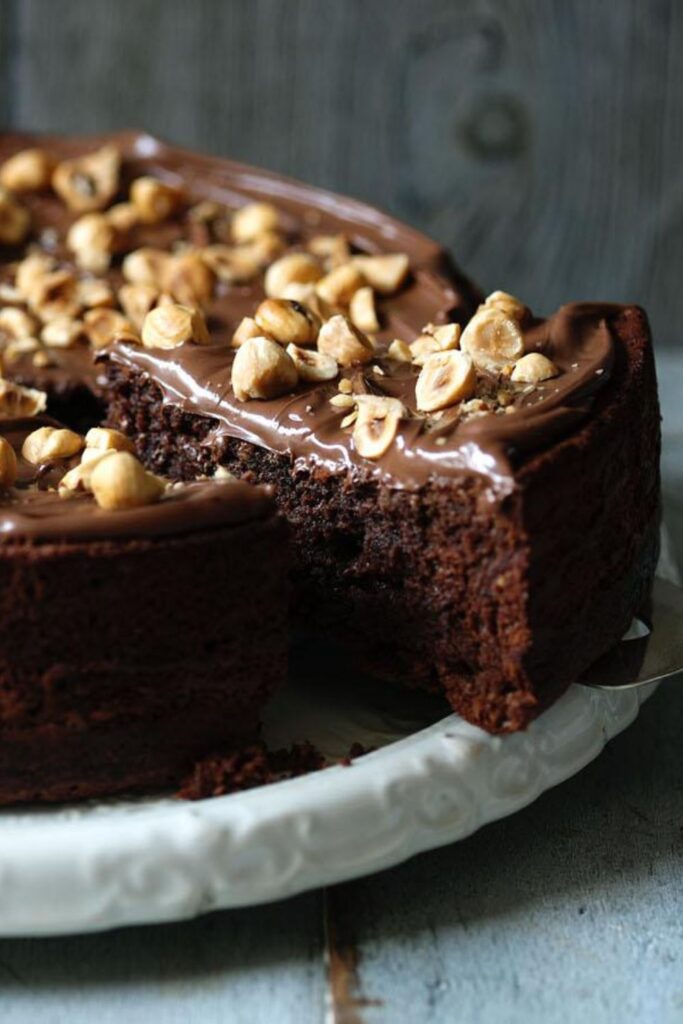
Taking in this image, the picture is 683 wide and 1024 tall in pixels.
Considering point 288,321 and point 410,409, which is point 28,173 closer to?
point 288,321

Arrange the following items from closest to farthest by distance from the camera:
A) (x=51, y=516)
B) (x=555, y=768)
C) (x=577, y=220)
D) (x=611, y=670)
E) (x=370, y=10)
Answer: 1. (x=51, y=516)
2. (x=555, y=768)
3. (x=611, y=670)
4. (x=370, y=10)
5. (x=577, y=220)

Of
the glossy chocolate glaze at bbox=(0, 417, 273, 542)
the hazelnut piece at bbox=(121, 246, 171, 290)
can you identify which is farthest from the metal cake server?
the hazelnut piece at bbox=(121, 246, 171, 290)

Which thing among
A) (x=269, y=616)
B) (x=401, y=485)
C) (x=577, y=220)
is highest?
(x=401, y=485)

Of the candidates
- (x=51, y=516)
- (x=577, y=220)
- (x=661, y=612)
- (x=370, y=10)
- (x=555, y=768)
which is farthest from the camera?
(x=577, y=220)

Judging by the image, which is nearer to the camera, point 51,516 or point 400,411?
point 51,516

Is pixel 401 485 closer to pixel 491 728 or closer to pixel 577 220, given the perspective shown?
pixel 491 728

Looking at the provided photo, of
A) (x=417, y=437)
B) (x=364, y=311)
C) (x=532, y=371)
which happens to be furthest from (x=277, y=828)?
(x=364, y=311)

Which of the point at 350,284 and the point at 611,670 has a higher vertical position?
the point at 350,284

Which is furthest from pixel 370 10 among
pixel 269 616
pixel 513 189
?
pixel 269 616
